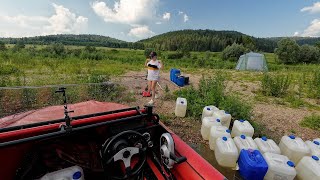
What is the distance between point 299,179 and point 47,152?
4148 millimetres

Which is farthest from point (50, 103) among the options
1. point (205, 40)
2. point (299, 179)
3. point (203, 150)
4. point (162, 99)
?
point (205, 40)

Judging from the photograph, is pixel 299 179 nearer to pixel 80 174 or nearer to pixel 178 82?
pixel 80 174

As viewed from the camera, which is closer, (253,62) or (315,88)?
(315,88)

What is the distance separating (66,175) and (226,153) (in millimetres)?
2747

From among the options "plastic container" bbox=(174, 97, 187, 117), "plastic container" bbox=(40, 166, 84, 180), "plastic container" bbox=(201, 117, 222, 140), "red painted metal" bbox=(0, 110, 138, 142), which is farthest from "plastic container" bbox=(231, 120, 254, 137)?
"plastic container" bbox=(40, 166, 84, 180)

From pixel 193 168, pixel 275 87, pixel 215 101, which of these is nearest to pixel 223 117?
pixel 215 101

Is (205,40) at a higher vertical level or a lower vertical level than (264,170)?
higher

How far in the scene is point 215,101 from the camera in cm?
616

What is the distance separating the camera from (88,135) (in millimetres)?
2455

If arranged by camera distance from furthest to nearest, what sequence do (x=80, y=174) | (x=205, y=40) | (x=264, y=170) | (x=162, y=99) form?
(x=205, y=40) → (x=162, y=99) → (x=264, y=170) → (x=80, y=174)

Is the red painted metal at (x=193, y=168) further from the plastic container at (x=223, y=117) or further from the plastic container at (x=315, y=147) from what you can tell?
the plastic container at (x=315, y=147)

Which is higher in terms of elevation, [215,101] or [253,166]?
[215,101]

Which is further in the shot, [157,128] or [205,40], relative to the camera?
[205,40]

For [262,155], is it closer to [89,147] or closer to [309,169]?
[309,169]
